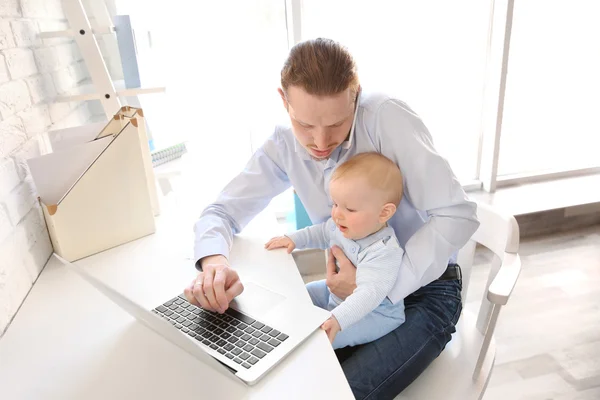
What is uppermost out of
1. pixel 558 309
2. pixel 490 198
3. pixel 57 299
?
pixel 57 299

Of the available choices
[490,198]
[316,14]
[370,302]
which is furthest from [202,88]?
[490,198]

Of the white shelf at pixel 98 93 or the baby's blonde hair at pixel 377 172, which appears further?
the white shelf at pixel 98 93

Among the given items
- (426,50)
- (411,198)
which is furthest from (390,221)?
(426,50)

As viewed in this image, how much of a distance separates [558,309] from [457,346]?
1.30 m

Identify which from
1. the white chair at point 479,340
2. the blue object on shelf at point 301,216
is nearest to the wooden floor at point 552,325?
the white chair at point 479,340

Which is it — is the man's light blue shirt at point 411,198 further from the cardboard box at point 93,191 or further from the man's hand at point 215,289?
the cardboard box at point 93,191

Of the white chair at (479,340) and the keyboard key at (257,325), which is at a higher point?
the keyboard key at (257,325)

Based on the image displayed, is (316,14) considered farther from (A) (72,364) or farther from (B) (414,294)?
(A) (72,364)

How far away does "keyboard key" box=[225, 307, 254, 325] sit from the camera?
0.91 meters

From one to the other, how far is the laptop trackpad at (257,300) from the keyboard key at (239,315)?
0.01m

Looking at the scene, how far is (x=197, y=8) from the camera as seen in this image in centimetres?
216

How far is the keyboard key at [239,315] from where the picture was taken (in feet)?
2.97

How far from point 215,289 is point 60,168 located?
1.96ft

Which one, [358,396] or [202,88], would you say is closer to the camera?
[358,396]
